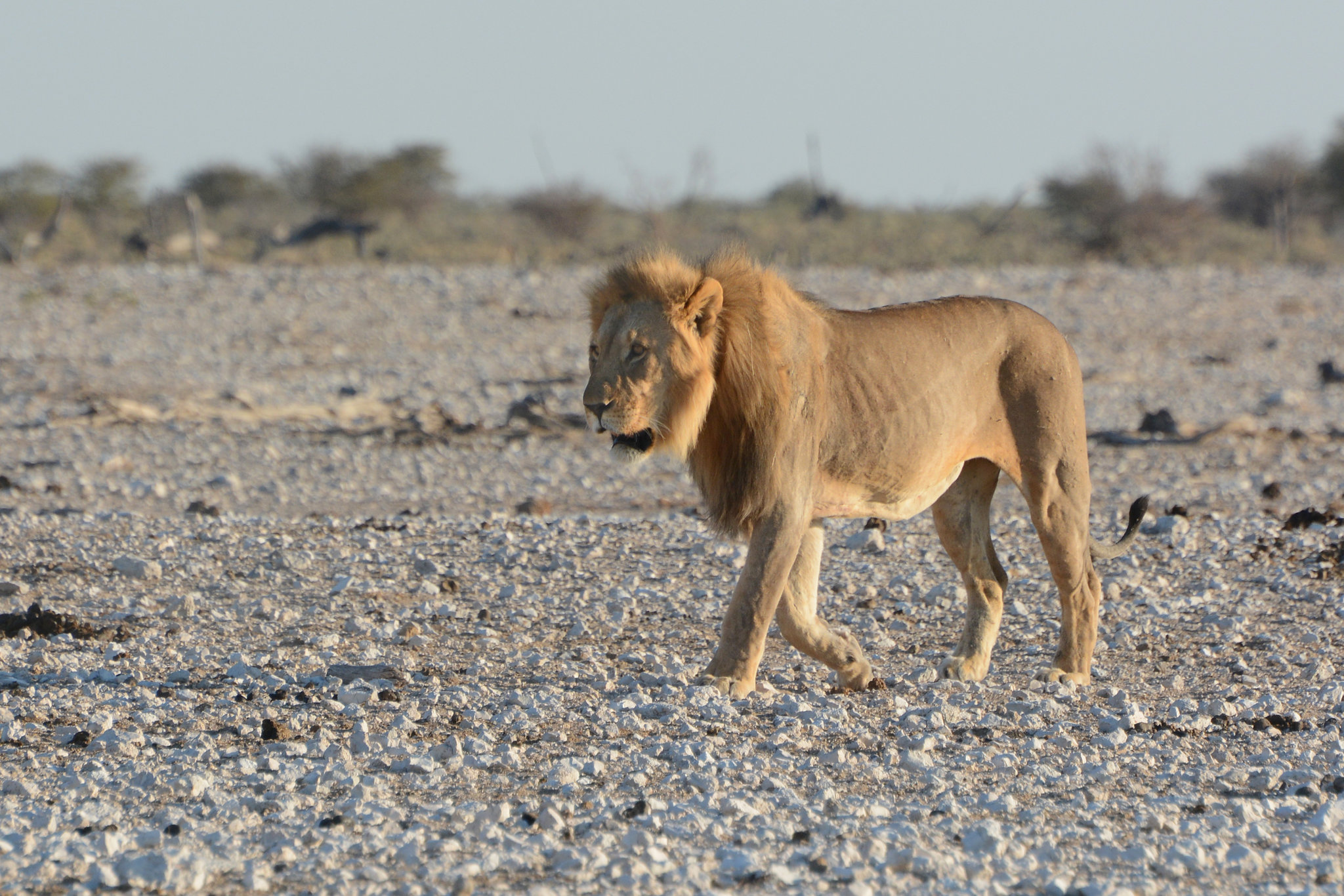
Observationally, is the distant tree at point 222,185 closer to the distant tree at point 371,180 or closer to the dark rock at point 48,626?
the distant tree at point 371,180

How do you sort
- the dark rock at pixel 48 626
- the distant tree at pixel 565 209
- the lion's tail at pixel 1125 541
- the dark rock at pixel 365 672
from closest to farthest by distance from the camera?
the dark rock at pixel 365 672 → the dark rock at pixel 48 626 → the lion's tail at pixel 1125 541 → the distant tree at pixel 565 209

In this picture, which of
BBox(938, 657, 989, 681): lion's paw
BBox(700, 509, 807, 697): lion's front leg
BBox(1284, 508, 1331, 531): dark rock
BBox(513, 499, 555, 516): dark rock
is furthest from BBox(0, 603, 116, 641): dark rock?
BBox(1284, 508, 1331, 531): dark rock

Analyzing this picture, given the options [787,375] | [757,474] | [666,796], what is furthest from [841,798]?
[787,375]

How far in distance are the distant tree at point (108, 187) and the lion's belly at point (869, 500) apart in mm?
40512

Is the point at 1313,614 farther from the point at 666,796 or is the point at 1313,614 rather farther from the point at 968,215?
the point at 968,215

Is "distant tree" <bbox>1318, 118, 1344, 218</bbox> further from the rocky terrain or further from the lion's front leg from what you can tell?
the lion's front leg

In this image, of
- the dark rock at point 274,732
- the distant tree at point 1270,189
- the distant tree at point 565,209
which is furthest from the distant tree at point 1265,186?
the dark rock at point 274,732

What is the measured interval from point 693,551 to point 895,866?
4637 millimetres

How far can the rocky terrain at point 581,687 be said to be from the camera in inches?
163

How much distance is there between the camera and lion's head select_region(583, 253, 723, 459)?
212 inches

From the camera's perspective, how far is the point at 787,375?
5.68m

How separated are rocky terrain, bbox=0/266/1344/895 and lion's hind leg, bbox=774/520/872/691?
4.8 inches

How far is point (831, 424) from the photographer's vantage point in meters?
5.88

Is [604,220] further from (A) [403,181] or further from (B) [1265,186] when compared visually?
(B) [1265,186]
